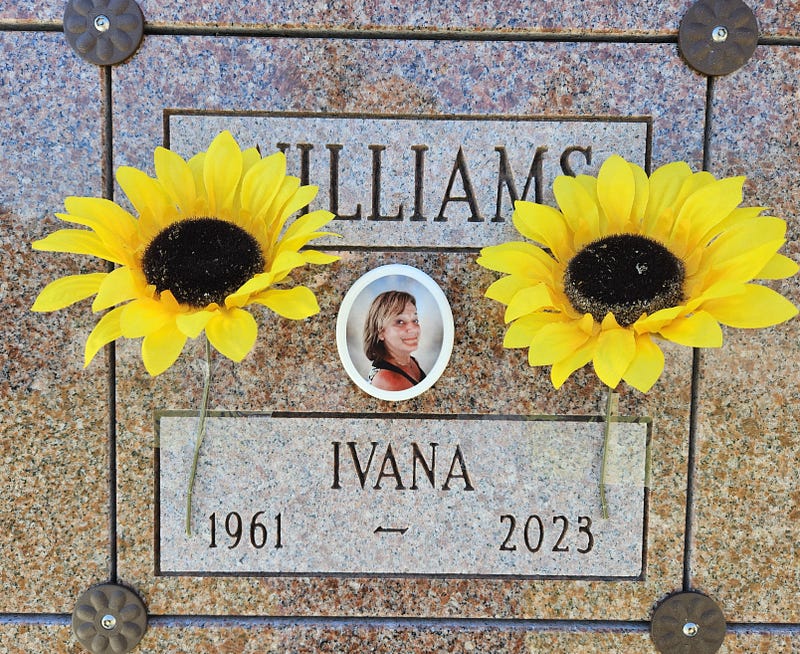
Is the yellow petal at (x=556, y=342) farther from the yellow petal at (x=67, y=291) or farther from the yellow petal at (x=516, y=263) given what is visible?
the yellow petal at (x=67, y=291)

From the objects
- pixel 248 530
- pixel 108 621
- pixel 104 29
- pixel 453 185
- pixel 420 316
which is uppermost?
pixel 104 29

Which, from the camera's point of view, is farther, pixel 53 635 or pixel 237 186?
pixel 53 635

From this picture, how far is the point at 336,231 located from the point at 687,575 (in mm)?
1674

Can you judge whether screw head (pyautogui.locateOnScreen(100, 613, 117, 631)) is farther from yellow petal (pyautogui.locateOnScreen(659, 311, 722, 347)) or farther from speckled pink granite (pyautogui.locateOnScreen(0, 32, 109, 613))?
yellow petal (pyautogui.locateOnScreen(659, 311, 722, 347))

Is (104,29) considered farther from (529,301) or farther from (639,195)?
(639,195)

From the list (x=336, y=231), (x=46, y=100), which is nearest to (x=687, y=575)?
(x=336, y=231)

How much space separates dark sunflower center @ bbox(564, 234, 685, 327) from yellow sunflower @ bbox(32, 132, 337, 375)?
0.73 metres

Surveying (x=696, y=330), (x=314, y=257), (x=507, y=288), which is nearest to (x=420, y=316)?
(x=507, y=288)

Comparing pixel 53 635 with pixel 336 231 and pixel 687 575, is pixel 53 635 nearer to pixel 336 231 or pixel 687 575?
pixel 336 231

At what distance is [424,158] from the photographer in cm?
201

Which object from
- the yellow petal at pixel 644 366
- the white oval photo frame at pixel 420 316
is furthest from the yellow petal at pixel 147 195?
the yellow petal at pixel 644 366

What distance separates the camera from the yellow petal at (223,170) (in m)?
1.77

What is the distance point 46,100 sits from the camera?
2.00 meters

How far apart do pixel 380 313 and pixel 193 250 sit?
1.99 ft
